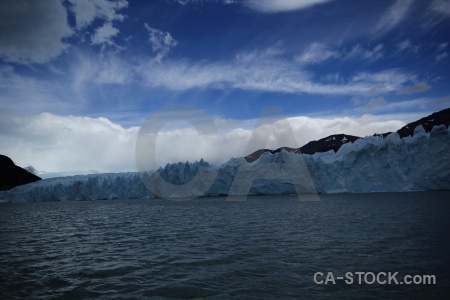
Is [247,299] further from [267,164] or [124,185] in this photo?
[124,185]

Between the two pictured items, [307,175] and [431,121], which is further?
[431,121]

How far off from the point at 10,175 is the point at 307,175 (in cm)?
14753

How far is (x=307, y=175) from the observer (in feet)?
204

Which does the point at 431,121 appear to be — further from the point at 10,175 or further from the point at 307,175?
the point at 10,175

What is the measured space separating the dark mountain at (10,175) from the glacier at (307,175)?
236ft

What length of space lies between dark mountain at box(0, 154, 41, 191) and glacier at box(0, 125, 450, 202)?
7199 centimetres

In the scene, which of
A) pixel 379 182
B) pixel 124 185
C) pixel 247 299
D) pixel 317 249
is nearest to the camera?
pixel 247 299

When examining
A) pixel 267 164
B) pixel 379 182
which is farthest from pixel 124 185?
pixel 379 182

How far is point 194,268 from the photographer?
10.2m

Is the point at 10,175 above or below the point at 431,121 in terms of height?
below

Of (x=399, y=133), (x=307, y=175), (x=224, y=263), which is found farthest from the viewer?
(x=399, y=133)

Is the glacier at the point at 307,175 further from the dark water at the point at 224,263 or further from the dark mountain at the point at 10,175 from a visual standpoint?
the dark mountain at the point at 10,175

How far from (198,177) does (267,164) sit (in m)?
15.7

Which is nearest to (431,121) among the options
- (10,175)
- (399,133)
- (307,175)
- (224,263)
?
(399,133)
